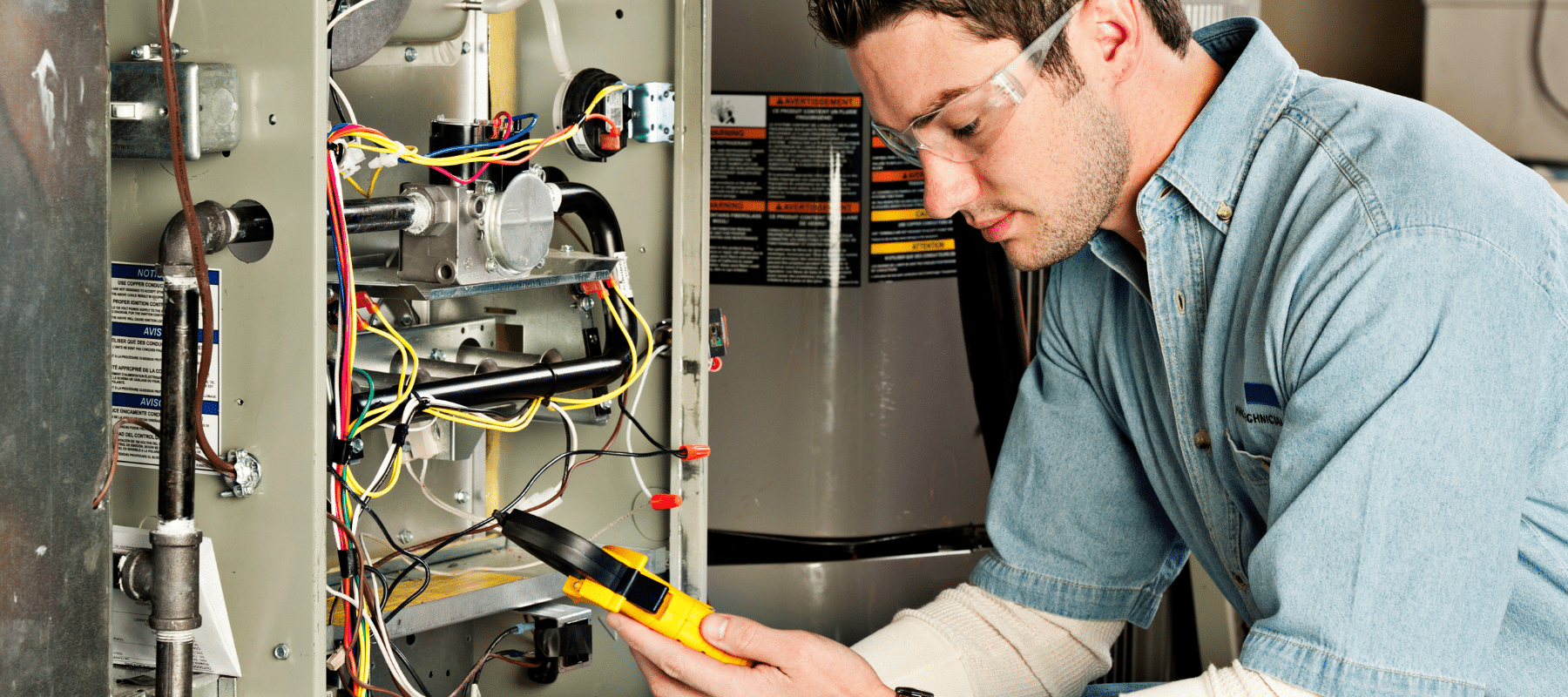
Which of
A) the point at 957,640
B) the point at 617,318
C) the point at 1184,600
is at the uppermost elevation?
the point at 617,318

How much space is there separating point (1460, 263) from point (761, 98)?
1.20 m

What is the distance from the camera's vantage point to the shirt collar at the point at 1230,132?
1.11 meters

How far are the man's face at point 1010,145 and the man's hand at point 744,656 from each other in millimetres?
427

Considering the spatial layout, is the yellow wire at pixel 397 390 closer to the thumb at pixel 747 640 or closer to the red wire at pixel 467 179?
the red wire at pixel 467 179

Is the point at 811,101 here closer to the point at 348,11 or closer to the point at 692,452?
the point at 692,452

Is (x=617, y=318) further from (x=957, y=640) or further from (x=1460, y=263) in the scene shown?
(x=1460, y=263)

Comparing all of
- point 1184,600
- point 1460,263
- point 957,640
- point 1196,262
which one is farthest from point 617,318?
point 1184,600

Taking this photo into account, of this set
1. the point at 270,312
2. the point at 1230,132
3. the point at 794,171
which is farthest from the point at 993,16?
the point at 794,171

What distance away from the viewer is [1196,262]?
1.15 metres

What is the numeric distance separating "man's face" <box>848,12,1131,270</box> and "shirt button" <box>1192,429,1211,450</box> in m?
0.22

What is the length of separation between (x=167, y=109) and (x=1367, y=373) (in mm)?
914

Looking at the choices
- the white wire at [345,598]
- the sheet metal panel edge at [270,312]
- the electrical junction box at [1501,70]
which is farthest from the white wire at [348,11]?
the electrical junction box at [1501,70]

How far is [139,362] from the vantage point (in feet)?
3.19

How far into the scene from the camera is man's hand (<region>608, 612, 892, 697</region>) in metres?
1.09
